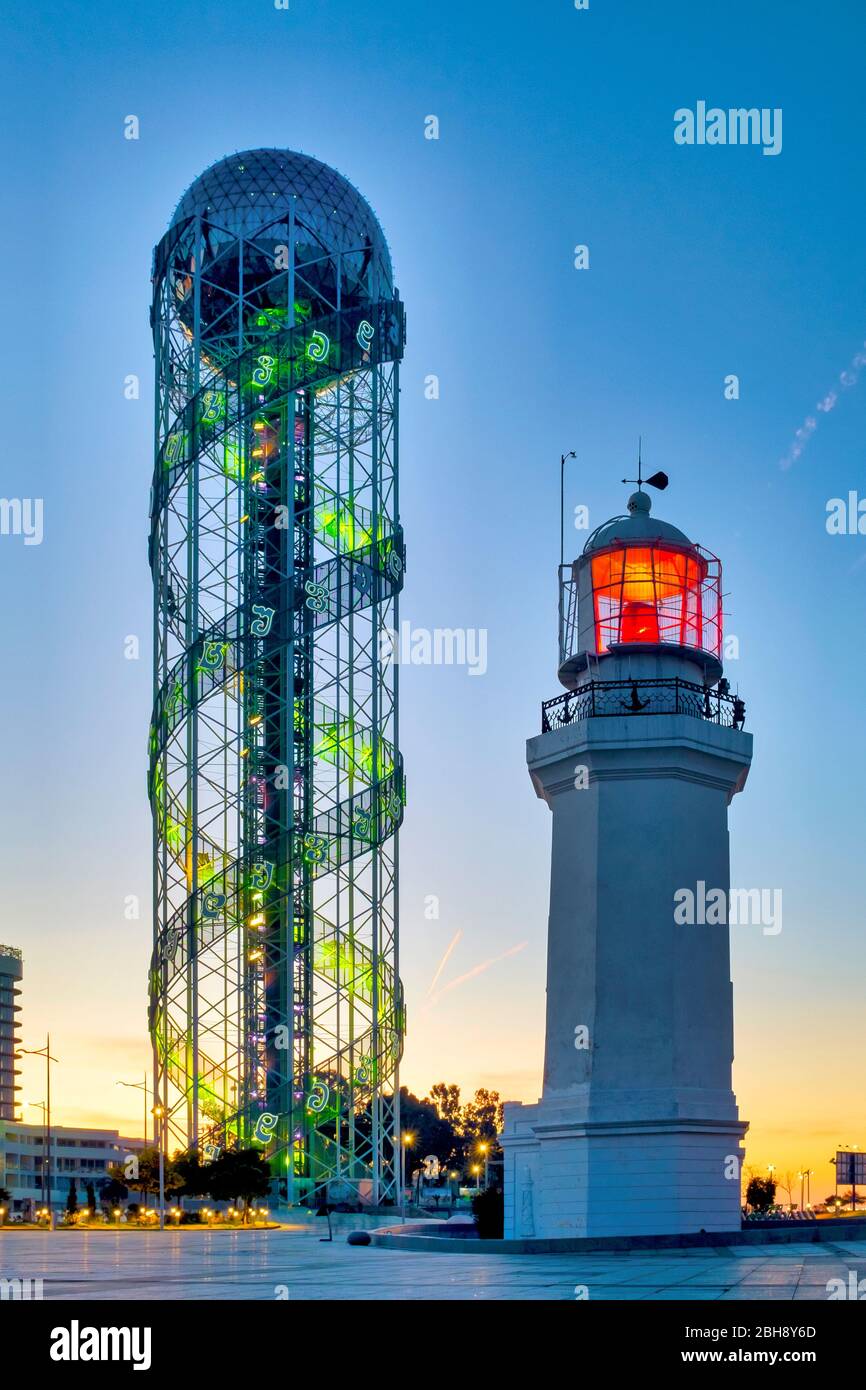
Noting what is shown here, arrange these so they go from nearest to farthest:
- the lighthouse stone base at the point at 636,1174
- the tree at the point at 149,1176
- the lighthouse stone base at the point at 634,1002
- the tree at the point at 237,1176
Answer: the lighthouse stone base at the point at 636,1174, the lighthouse stone base at the point at 634,1002, the tree at the point at 237,1176, the tree at the point at 149,1176

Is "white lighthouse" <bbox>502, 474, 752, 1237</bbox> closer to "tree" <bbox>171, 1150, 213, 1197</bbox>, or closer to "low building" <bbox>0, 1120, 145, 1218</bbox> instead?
"tree" <bbox>171, 1150, 213, 1197</bbox>

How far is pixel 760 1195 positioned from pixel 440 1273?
70.8 m

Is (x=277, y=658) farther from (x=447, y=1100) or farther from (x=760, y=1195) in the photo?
(x=447, y=1100)

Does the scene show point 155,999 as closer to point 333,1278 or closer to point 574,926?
point 574,926

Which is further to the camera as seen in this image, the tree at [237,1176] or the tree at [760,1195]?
the tree at [760,1195]

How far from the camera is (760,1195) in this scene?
86875 mm

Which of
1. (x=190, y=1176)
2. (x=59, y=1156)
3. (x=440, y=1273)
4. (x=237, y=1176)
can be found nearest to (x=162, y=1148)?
(x=190, y=1176)

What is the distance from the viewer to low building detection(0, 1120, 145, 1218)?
17188cm

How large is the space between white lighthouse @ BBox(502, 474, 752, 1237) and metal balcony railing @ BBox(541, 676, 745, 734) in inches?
1.6

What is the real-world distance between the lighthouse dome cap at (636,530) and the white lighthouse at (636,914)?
0.04 metres

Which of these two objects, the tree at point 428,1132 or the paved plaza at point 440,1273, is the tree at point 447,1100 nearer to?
the tree at point 428,1132

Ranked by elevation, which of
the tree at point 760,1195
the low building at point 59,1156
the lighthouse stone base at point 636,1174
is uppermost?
the lighthouse stone base at point 636,1174

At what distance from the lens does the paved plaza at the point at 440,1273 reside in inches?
663

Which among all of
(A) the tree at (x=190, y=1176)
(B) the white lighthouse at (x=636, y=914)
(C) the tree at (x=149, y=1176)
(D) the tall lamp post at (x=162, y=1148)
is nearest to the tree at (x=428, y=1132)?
(C) the tree at (x=149, y=1176)
